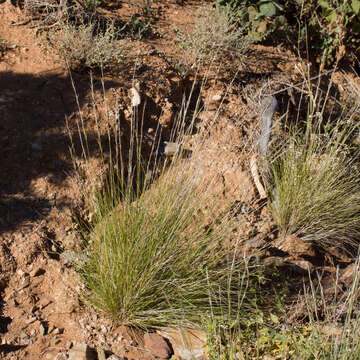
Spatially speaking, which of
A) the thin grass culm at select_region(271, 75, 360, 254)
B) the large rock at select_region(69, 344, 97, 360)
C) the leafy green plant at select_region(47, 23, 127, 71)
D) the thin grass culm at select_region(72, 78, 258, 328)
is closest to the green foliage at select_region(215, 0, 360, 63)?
the leafy green plant at select_region(47, 23, 127, 71)

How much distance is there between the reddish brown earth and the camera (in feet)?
8.13

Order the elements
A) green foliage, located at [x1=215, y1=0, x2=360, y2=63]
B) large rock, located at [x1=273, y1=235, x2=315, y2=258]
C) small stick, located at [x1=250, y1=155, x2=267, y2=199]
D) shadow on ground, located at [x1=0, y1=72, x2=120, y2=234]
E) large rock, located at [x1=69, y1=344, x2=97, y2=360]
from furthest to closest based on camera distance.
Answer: green foliage, located at [x1=215, y1=0, x2=360, y2=63] < small stick, located at [x1=250, y1=155, x2=267, y2=199] < large rock, located at [x1=273, y1=235, x2=315, y2=258] < shadow on ground, located at [x1=0, y1=72, x2=120, y2=234] < large rock, located at [x1=69, y1=344, x2=97, y2=360]

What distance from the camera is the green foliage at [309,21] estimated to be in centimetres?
469

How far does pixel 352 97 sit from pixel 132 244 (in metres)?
3.20

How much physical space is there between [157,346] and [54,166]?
56.8 inches

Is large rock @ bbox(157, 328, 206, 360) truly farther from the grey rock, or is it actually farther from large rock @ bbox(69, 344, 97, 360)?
the grey rock

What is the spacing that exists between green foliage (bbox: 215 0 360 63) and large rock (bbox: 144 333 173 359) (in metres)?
3.19

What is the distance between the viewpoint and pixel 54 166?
324 cm

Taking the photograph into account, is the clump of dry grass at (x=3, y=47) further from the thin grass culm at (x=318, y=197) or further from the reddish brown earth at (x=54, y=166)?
the thin grass culm at (x=318, y=197)

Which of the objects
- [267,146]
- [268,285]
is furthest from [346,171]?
[268,285]

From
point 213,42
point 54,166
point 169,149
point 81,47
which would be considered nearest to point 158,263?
point 54,166

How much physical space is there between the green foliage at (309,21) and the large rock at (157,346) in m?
3.19

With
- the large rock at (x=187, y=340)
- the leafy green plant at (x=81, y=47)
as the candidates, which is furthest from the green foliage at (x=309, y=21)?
the large rock at (x=187, y=340)

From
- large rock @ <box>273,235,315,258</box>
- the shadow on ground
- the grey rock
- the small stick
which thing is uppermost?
the shadow on ground
